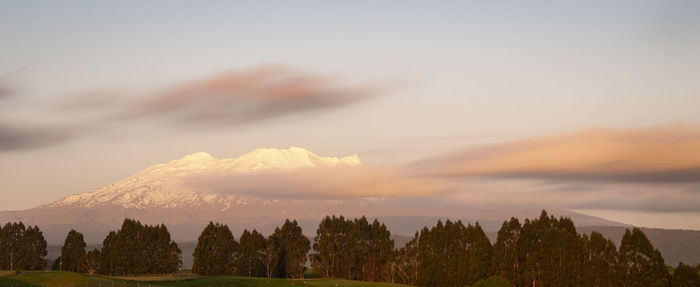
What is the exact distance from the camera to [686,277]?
122 metres

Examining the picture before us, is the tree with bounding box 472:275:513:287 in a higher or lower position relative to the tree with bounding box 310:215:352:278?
lower

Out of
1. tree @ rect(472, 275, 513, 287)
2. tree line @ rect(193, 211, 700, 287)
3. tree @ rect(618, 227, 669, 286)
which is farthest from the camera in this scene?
tree @ rect(472, 275, 513, 287)

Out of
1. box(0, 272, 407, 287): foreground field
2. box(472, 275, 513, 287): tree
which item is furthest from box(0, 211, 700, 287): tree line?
box(0, 272, 407, 287): foreground field

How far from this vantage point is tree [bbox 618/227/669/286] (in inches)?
4966

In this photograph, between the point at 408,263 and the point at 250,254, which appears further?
the point at 250,254

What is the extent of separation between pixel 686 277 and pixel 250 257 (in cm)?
10579

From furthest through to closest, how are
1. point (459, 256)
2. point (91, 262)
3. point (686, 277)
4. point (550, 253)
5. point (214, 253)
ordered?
point (91, 262) → point (214, 253) → point (459, 256) → point (550, 253) → point (686, 277)

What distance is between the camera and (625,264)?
5108 inches

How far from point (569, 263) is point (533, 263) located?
7.49m

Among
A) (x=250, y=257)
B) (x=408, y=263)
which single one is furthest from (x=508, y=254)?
(x=250, y=257)

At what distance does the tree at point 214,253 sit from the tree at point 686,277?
10582cm

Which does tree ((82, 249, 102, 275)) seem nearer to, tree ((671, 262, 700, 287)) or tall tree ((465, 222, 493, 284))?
tall tree ((465, 222, 493, 284))

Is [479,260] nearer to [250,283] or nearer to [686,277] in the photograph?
[686,277]

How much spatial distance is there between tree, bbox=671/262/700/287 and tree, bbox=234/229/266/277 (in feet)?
336
